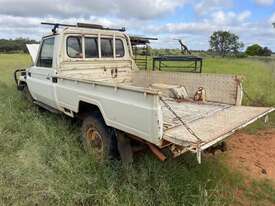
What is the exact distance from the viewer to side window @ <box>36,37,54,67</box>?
223 inches

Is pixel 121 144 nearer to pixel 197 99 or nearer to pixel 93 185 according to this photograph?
Answer: pixel 93 185

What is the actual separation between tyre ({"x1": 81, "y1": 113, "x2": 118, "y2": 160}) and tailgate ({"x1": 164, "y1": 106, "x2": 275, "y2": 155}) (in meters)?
1.00

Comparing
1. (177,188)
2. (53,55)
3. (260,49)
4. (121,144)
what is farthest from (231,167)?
(260,49)

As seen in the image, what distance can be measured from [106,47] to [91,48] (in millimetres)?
372

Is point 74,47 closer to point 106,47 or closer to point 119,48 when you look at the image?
point 106,47

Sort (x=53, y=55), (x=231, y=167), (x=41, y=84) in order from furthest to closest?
(x=41, y=84) < (x=53, y=55) < (x=231, y=167)

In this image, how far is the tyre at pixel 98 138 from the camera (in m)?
4.09

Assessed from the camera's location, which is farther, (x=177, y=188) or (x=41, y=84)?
(x=41, y=84)

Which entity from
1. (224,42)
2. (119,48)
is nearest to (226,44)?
(224,42)

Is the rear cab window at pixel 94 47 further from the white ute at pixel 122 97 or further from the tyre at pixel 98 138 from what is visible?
the tyre at pixel 98 138

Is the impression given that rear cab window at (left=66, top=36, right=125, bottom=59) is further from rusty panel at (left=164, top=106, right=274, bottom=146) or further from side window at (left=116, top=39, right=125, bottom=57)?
rusty panel at (left=164, top=106, right=274, bottom=146)

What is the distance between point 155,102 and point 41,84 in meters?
3.53

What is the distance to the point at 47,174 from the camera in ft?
12.4

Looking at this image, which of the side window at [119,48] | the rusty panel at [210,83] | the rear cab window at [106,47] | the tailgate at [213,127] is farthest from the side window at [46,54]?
the tailgate at [213,127]
